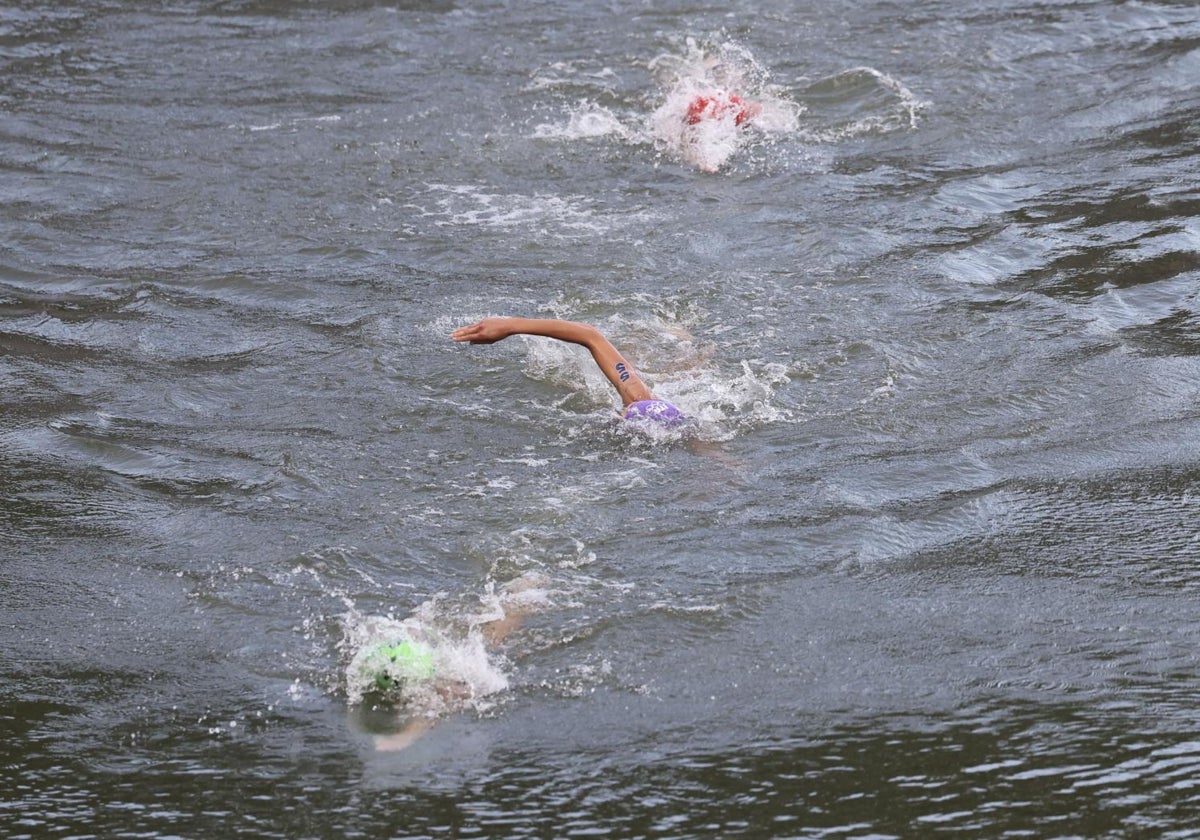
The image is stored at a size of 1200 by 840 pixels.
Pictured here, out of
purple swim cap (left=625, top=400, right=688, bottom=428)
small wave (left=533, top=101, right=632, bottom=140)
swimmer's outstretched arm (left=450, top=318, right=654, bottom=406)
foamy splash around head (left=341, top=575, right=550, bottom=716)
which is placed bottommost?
foamy splash around head (left=341, top=575, right=550, bottom=716)

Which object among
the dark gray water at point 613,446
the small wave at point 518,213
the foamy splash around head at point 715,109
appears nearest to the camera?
the dark gray water at point 613,446

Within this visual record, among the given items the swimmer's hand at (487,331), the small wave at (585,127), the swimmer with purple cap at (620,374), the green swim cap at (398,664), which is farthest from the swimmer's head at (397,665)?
the small wave at (585,127)

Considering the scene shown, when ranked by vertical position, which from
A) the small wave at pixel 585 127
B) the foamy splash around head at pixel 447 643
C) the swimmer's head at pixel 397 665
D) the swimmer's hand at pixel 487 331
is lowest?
the foamy splash around head at pixel 447 643

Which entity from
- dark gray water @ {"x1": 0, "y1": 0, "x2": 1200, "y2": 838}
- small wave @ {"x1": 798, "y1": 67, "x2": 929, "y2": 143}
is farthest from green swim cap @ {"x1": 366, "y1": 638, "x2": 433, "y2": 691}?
small wave @ {"x1": 798, "y1": 67, "x2": 929, "y2": 143}

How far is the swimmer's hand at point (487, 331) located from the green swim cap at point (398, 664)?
2.19 meters

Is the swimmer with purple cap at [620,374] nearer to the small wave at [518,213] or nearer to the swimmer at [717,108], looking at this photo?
the small wave at [518,213]

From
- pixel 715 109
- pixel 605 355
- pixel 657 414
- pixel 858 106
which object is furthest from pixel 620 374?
pixel 858 106

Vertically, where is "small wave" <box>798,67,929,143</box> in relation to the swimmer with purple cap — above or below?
above

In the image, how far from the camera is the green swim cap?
5480 millimetres

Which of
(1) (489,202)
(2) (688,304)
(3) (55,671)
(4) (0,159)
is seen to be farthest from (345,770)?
(4) (0,159)

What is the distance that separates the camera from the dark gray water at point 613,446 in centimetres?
515

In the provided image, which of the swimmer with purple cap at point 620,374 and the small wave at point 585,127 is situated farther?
the small wave at point 585,127

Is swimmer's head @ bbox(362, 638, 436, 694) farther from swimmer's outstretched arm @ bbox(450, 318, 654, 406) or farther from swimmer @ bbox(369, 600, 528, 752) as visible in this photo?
swimmer's outstretched arm @ bbox(450, 318, 654, 406)

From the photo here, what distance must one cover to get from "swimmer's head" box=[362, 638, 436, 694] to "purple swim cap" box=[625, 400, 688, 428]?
7.94ft
